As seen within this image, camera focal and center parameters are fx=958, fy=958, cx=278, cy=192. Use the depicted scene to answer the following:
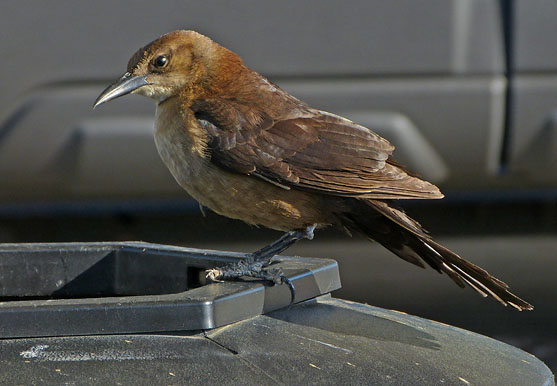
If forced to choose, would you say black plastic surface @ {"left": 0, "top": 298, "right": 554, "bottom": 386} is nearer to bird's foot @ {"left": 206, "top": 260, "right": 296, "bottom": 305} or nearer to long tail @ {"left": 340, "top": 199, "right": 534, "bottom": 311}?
bird's foot @ {"left": 206, "top": 260, "right": 296, "bottom": 305}

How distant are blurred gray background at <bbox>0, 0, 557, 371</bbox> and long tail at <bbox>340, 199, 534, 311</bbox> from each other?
1.54 m

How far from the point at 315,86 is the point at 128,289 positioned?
230 cm

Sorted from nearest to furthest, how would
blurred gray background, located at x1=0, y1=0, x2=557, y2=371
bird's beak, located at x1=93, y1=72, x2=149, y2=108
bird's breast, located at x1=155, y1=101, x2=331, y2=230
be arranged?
bird's breast, located at x1=155, y1=101, x2=331, y2=230 → bird's beak, located at x1=93, y1=72, x2=149, y2=108 → blurred gray background, located at x1=0, y1=0, x2=557, y2=371

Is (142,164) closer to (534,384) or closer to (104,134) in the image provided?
(104,134)

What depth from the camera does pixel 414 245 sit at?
2426 millimetres

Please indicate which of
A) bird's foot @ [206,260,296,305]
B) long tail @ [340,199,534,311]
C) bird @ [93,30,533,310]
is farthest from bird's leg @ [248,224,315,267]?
bird's foot @ [206,260,296,305]

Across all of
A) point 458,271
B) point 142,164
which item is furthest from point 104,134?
point 458,271

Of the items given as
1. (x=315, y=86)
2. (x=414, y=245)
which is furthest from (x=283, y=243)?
(x=315, y=86)

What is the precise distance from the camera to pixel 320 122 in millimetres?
2512

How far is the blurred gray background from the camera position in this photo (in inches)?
156

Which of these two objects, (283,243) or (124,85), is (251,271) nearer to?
(283,243)

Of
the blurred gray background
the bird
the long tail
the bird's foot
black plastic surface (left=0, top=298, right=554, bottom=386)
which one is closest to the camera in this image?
black plastic surface (left=0, top=298, right=554, bottom=386)

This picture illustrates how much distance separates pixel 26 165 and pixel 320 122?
1.96 metres

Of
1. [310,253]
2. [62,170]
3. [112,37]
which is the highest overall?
[112,37]
